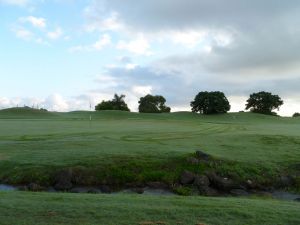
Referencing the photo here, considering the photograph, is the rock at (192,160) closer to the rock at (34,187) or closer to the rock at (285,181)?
the rock at (285,181)

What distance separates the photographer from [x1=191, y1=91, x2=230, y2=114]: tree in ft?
383

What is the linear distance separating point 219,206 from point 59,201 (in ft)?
15.6

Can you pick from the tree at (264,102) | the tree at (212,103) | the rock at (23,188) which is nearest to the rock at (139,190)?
the rock at (23,188)

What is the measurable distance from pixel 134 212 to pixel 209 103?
351 ft

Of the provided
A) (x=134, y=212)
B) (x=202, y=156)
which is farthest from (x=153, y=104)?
(x=134, y=212)

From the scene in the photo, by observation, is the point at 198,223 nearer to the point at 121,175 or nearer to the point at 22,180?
the point at 121,175

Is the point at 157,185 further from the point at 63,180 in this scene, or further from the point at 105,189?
the point at 63,180

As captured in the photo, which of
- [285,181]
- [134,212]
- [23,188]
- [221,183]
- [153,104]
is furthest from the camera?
[153,104]

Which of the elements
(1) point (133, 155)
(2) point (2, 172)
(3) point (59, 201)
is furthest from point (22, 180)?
(3) point (59, 201)

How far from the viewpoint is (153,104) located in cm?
15375

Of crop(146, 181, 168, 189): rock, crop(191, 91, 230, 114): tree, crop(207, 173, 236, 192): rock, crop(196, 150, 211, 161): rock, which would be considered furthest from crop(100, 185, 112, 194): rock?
crop(191, 91, 230, 114): tree

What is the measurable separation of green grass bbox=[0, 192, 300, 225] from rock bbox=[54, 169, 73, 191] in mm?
7194

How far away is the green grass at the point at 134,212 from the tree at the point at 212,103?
10445 centimetres

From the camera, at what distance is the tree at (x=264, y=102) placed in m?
136
